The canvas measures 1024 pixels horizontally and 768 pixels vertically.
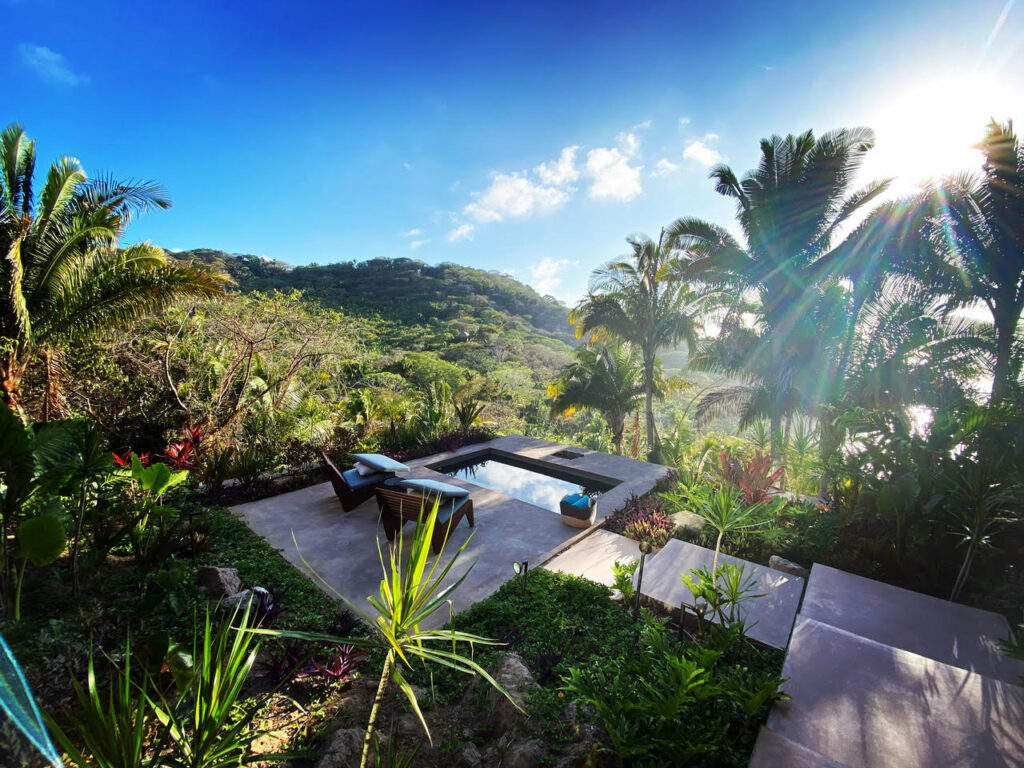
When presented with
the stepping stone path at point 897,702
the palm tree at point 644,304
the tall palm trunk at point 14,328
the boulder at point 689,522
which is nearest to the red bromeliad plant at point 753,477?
the boulder at point 689,522

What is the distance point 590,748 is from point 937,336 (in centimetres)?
1304

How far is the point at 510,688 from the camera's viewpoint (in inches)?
103

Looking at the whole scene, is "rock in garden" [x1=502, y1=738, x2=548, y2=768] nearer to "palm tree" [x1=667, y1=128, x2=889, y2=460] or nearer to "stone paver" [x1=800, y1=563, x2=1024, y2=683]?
"stone paver" [x1=800, y1=563, x2=1024, y2=683]

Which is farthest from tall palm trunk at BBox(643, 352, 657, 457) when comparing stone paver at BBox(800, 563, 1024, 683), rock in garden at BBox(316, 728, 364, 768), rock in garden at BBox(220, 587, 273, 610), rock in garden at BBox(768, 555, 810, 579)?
rock in garden at BBox(316, 728, 364, 768)

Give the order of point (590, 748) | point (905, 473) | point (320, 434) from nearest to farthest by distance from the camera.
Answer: point (590, 748) → point (905, 473) → point (320, 434)

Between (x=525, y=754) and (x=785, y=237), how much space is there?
12048mm

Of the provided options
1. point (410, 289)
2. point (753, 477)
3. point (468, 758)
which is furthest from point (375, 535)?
point (410, 289)

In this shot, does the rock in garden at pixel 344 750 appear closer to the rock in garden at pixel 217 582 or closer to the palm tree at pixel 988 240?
the rock in garden at pixel 217 582

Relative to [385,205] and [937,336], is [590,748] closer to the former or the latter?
[937,336]

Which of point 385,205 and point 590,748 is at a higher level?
point 385,205

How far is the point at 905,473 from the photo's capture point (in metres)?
4.46

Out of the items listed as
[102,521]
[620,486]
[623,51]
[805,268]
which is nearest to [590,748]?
[102,521]

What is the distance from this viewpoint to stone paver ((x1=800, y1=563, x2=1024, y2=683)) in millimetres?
2998

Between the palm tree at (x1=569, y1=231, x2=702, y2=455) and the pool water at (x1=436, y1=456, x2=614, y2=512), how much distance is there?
589 cm
